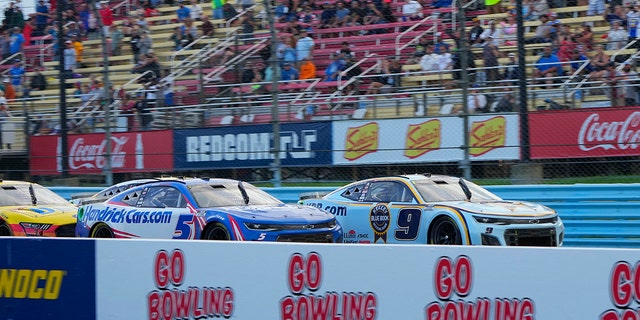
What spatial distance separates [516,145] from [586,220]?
155 centimetres

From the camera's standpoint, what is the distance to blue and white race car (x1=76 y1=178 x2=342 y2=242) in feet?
38.2

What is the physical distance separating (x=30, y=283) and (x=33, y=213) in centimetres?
674

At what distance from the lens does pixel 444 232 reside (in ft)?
39.4

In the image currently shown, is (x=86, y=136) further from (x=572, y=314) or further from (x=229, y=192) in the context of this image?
(x=572, y=314)

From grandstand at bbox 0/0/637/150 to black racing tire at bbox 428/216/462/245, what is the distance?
273 centimetres

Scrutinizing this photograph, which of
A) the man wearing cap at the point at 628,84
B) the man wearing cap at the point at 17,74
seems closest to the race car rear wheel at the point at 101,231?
the man wearing cap at the point at 628,84

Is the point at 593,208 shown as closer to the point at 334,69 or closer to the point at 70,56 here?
the point at 334,69

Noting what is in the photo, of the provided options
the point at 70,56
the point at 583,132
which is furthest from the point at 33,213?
the point at 583,132

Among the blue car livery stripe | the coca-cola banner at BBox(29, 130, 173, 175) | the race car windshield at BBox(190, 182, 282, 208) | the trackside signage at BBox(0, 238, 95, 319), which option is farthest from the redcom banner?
the trackside signage at BBox(0, 238, 95, 319)

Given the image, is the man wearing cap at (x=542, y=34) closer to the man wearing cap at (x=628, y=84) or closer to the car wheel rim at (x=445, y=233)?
the man wearing cap at (x=628, y=84)

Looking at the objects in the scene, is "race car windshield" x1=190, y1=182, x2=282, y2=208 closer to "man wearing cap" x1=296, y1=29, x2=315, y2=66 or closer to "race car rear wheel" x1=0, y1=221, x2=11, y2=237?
"race car rear wheel" x1=0, y1=221, x2=11, y2=237

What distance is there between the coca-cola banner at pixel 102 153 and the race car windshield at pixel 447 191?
19.8ft

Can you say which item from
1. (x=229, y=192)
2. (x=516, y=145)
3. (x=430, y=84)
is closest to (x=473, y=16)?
(x=430, y=84)

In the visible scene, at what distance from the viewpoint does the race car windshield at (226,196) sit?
12.4 m
